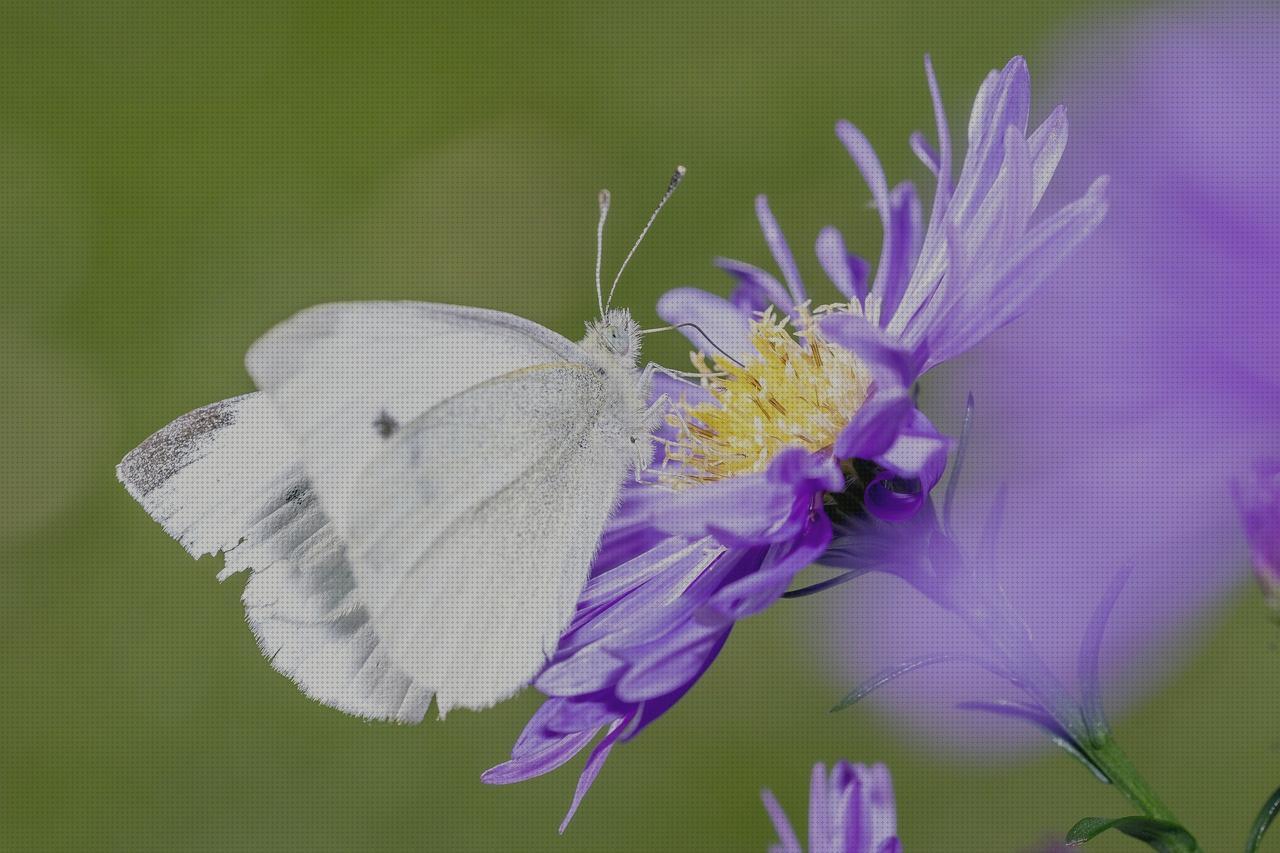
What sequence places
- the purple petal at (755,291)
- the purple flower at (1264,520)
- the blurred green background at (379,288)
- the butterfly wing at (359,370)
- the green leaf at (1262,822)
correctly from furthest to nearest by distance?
the blurred green background at (379,288) → the purple petal at (755,291) → the butterfly wing at (359,370) → the green leaf at (1262,822) → the purple flower at (1264,520)

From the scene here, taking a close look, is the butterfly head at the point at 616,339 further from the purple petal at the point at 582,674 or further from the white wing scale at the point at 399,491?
the purple petal at the point at 582,674

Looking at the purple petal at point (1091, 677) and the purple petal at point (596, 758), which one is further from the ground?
the purple petal at point (1091, 677)

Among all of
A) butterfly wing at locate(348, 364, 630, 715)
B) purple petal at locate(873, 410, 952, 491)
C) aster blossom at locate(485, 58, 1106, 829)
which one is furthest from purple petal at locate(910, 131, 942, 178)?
butterfly wing at locate(348, 364, 630, 715)

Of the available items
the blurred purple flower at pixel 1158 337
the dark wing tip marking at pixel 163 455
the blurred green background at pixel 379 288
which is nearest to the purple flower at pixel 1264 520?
the blurred purple flower at pixel 1158 337

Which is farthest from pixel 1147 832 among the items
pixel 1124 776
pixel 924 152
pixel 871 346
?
pixel 924 152

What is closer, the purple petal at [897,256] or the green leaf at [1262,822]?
the green leaf at [1262,822]

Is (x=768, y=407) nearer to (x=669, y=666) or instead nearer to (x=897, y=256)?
(x=897, y=256)

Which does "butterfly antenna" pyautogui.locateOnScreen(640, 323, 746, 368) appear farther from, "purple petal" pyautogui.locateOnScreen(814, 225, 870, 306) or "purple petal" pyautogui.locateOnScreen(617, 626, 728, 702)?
"purple petal" pyautogui.locateOnScreen(617, 626, 728, 702)

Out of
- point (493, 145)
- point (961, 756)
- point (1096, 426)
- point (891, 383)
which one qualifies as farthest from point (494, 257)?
point (1096, 426)
